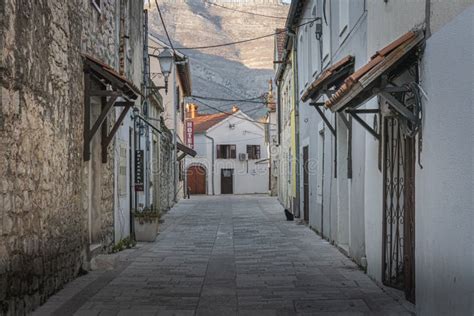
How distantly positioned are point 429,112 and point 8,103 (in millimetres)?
3403

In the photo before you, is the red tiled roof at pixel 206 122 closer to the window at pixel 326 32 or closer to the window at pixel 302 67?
the window at pixel 302 67

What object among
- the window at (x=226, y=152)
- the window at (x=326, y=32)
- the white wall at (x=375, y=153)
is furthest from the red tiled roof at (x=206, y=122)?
the white wall at (x=375, y=153)

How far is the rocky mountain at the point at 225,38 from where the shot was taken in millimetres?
106119

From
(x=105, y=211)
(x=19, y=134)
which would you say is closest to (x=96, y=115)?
(x=105, y=211)

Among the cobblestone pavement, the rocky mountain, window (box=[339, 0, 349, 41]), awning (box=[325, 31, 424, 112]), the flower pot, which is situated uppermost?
the rocky mountain

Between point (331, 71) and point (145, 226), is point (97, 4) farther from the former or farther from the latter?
point (145, 226)

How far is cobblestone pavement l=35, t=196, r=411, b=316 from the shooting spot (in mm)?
6055

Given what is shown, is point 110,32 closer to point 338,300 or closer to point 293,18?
point 338,300

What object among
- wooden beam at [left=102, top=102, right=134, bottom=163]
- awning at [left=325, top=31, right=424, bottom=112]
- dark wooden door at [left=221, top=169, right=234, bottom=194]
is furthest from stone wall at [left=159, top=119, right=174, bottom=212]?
dark wooden door at [left=221, top=169, right=234, bottom=194]

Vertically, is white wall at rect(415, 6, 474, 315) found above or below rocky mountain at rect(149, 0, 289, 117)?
below

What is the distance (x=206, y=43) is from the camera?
120m

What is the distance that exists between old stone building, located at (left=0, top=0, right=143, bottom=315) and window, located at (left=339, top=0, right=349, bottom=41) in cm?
361

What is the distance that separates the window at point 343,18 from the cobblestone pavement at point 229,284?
3.51m

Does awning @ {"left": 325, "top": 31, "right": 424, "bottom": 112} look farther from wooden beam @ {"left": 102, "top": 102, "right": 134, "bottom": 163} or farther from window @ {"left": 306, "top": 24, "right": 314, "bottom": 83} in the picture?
window @ {"left": 306, "top": 24, "right": 314, "bottom": 83}
